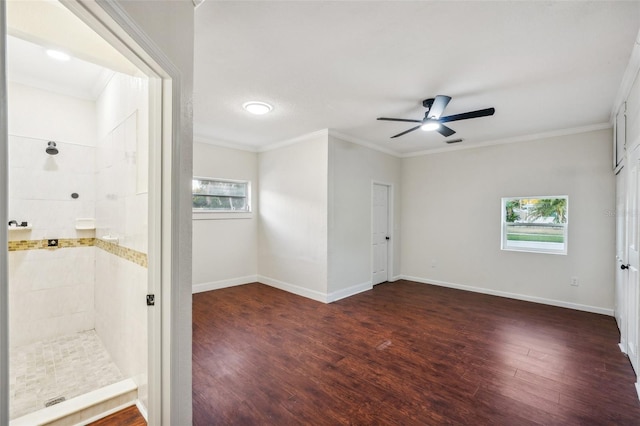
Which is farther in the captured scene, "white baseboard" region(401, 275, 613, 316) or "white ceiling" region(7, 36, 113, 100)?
"white baseboard" region(401, 275, 613, 316)

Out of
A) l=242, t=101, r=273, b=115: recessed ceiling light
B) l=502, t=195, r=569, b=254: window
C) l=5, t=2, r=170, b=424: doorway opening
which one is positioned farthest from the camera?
l=502, t=195, r=569, b=254: window

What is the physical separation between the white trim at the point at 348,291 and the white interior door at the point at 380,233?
1.24 feet

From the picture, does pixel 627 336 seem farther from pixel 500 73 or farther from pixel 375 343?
pixel 500 73

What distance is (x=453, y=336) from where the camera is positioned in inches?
131

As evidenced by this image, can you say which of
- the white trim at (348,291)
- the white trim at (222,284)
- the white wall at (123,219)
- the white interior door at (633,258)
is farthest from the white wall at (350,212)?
the white interior door at (633,258)

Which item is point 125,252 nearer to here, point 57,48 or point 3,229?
point 57,48

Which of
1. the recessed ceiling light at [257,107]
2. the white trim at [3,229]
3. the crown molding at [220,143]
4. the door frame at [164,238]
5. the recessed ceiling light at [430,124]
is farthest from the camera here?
the crown molding at [220,143]

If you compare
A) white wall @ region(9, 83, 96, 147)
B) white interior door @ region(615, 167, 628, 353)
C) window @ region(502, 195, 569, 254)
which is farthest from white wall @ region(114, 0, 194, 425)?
window @ region(502, 195, 569, 254)

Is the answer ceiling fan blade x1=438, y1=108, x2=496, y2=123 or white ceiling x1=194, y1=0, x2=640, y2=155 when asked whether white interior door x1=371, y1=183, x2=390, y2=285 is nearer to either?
white ceiling x1=194, y1=0, x2=640, y2=155

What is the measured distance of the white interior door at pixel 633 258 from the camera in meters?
2.49

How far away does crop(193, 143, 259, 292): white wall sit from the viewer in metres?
5.00

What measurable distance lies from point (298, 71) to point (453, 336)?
10.9 feet

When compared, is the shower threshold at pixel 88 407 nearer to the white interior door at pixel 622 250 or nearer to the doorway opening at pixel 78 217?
the doorway opening at pixel 78 217

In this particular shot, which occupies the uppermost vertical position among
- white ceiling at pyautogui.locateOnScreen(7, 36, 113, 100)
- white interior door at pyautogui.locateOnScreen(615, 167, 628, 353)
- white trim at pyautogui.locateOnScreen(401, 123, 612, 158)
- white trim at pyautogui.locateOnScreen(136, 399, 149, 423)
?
white ceiling at pyautogui.locateOnScreen(7, 36, 113, 100)
